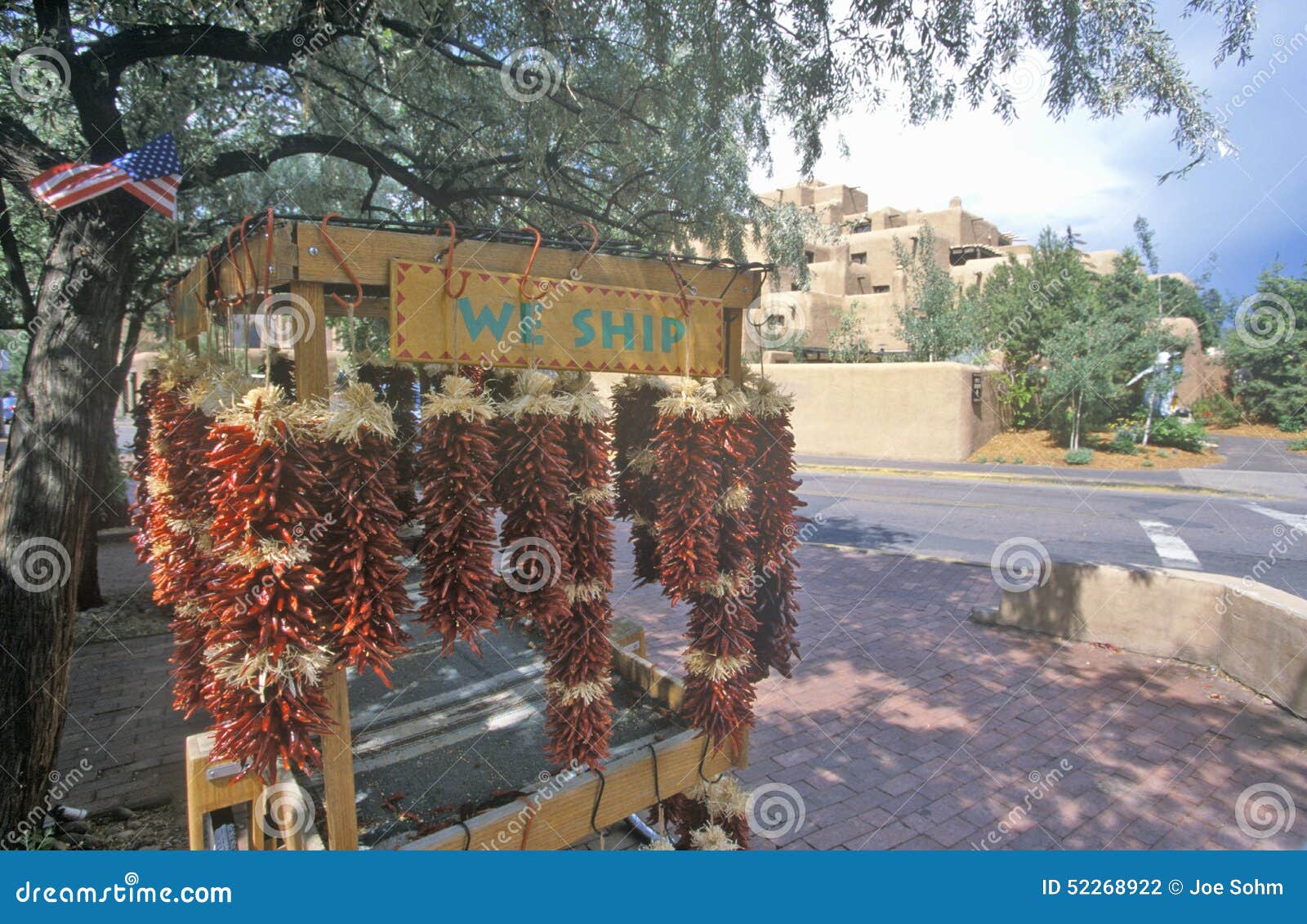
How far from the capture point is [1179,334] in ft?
91.0

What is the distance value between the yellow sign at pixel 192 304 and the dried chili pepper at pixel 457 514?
4.38 feet

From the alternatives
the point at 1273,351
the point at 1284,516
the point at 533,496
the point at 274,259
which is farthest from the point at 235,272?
the point at 1273,351

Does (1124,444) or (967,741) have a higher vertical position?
(1124,444)

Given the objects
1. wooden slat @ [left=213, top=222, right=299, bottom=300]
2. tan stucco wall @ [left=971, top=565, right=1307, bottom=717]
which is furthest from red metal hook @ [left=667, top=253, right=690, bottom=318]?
tan stucco wall @ [left=971, top=565, right=1307, bottom=717]

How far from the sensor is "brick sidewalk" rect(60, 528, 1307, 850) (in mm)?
4344

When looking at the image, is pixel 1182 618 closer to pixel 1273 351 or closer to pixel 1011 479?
pixel 1011 479

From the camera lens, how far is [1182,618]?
22.0 feet

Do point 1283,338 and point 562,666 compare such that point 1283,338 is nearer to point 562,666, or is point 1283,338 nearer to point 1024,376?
point 1024,376

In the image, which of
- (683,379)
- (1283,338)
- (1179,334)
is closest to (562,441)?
(683,379)

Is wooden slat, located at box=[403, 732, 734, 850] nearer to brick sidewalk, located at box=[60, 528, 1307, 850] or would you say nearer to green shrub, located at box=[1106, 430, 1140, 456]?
brick sidewalk, located at box=[60, 528, 1307, 850]

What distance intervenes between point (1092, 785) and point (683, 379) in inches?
154

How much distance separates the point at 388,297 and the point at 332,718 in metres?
1.34

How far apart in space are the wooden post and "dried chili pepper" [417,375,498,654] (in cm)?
33

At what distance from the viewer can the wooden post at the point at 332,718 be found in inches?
88.8
